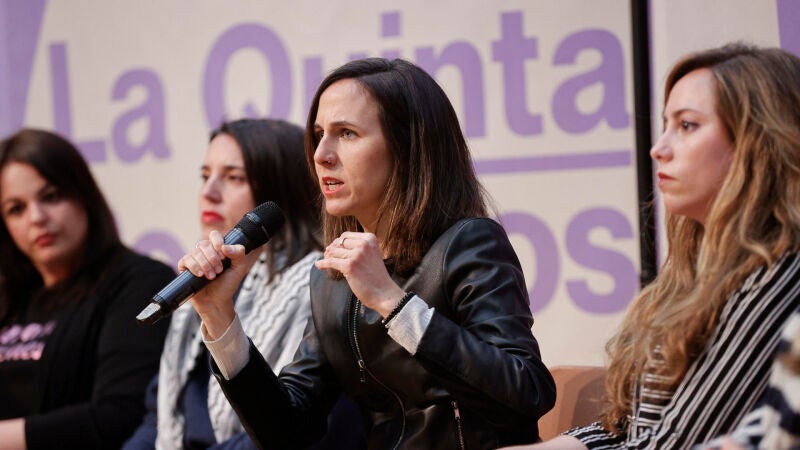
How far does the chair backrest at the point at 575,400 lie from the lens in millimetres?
2143

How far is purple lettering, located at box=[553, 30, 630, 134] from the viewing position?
316 cm

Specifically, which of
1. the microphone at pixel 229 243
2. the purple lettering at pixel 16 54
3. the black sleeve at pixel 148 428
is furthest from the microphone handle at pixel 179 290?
the purple lettering at pixel 16 54

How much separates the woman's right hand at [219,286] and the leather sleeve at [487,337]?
40 cm

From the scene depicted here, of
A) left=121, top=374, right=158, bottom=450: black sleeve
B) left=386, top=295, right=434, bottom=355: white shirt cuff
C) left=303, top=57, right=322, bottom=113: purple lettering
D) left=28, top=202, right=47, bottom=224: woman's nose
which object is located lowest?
left=121, top=374, right=158, bottom=450: black sleeve

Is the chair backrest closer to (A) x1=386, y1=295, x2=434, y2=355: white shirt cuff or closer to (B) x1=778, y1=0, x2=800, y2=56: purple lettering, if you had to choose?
(A) x1=386, y1=295, x2=434, y2=355: white shirt cuff

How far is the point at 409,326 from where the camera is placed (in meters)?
1.68

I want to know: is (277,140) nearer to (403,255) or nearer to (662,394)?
(403,255)

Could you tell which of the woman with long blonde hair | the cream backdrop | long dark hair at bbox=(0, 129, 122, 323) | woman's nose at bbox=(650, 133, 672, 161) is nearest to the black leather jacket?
the woman with long blonde hair

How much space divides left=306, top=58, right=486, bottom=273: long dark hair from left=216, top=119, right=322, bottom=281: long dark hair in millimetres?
688

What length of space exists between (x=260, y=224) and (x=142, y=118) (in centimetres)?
209

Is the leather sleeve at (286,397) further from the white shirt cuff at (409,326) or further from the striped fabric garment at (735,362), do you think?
the striped fabric garment at (735,362)

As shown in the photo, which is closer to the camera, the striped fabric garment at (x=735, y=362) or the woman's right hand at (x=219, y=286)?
the striped fabric garment at (x=735, y=362)

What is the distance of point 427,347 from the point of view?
1.67 m

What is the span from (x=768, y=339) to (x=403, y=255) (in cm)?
71
